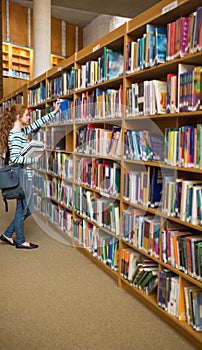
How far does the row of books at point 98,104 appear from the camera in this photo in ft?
9.18

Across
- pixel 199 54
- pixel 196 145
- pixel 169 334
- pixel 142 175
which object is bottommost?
pixel 169 334

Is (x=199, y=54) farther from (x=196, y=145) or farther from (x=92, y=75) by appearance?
(x=92, y=75)

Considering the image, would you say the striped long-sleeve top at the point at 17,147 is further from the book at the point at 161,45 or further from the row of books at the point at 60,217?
the book at the point at 161,45

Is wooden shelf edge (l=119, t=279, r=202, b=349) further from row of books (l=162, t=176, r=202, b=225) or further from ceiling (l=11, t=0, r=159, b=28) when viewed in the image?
ceiling (l=11, t=0, r=159, b=28)

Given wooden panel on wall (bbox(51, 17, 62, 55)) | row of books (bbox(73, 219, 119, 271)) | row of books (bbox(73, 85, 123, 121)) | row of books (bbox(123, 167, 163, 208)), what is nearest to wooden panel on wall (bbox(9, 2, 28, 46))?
wooden panel on wall (bbox(51, 17, 62, 55))

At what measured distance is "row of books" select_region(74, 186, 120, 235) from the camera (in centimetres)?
287

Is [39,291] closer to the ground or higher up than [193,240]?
closer to the ground

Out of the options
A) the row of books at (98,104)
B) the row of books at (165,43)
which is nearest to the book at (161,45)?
the row of books at (165,43)

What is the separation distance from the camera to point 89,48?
320cm

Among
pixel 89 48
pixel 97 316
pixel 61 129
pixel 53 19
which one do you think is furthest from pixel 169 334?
pixel 53 19

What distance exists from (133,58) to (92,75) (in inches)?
30.0

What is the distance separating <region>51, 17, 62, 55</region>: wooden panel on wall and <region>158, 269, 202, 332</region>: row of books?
38.0 ft

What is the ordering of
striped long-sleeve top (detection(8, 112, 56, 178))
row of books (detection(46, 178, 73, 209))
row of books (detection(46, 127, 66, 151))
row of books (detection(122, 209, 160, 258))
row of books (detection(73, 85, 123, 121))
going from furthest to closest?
row of books (detection(46, 127, 66, 151)), row of books (detection(46, 178, 73, 209)), striped long-sleeve top (detection(8, 112, 56, 178)), row of books (detection(73, 85, 123, 121)), row of books (detection(122, 209, 160, 258))

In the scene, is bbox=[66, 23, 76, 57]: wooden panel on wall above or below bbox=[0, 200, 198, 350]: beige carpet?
above
